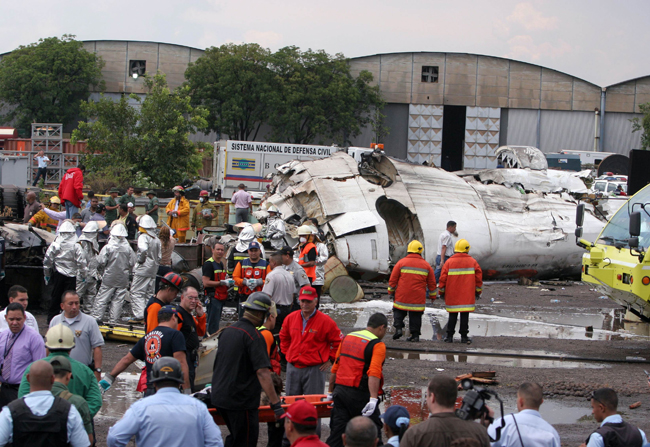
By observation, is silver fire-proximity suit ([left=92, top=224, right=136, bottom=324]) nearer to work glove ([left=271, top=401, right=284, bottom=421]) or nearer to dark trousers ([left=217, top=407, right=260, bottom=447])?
dark trousers ([left=217, top=407, right=260, bottom=447])

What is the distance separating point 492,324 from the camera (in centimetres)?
1120

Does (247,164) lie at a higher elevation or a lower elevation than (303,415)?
higher

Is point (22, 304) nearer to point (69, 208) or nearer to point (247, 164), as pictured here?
point (69, 208)

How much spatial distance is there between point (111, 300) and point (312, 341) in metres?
5.38

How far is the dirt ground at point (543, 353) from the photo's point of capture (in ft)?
22.6

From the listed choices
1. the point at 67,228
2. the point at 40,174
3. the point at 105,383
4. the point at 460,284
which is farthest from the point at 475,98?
the point at 105,383

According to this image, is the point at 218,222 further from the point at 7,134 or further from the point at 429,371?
the point at 7,134

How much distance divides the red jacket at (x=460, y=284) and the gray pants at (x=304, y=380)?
14.2ft

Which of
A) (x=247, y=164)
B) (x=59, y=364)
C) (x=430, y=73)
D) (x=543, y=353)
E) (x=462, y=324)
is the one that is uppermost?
(x=430, y=73)

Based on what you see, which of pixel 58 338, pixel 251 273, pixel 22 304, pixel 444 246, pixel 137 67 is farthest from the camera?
pixel 137 67

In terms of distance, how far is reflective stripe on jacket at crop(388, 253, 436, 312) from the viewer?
9477 mm

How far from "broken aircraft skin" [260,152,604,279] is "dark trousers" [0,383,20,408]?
896cm

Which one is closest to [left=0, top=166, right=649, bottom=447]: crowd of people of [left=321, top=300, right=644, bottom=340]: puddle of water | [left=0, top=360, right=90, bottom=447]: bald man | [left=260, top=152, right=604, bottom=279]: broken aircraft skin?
[left=0, top=360, right=90, bottom=447]: bald man

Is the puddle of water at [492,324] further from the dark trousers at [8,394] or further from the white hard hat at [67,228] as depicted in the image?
the dark trousers at [8,394]
